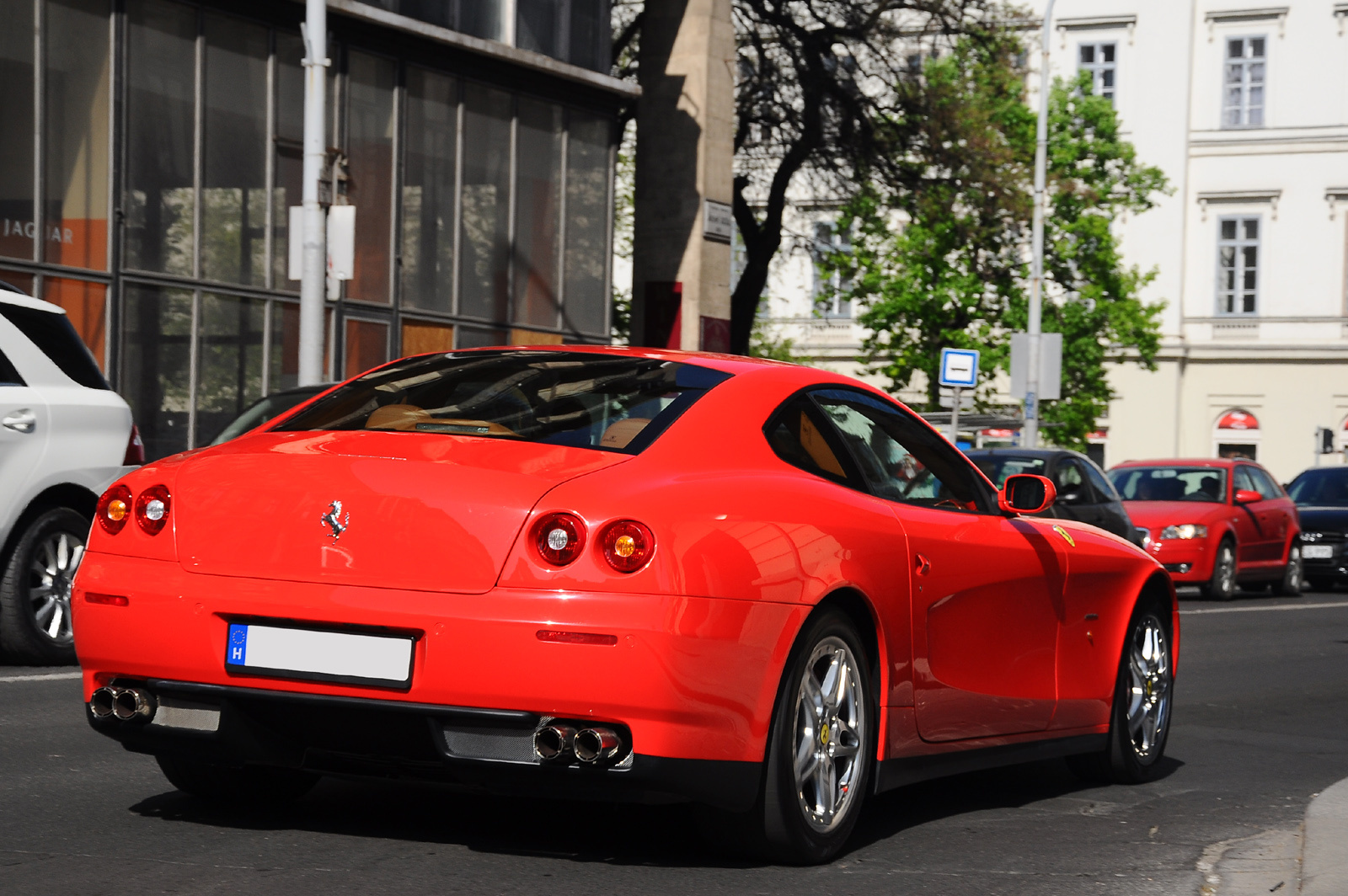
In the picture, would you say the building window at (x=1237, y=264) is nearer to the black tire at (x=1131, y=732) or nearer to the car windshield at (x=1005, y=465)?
the car windshield at (x=1005, y=465)

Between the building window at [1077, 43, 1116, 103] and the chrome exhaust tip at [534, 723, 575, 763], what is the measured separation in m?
55.4

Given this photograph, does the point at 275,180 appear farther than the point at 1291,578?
No

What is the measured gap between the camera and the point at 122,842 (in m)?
5.29

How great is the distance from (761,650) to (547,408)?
3.14ft

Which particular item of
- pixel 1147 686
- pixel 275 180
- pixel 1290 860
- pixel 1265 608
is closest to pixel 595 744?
pixel 1290 860

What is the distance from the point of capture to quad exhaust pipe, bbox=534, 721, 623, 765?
15.6 feet

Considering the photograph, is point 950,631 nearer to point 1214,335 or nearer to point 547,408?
point 547,408

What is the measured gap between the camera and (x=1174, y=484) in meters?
23.3

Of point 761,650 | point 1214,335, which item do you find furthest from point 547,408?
point 1214,335

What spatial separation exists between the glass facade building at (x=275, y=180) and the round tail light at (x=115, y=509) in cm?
1214

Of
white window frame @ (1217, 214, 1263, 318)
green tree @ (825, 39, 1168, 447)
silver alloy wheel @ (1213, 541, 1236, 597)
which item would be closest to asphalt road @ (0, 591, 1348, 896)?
silver alloy wheel @ (1213, 541, 1236, 597)

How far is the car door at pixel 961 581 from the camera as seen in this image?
5.92 meters

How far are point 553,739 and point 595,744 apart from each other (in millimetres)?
102

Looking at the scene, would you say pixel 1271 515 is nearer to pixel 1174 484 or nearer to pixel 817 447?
pixel 1174 484
